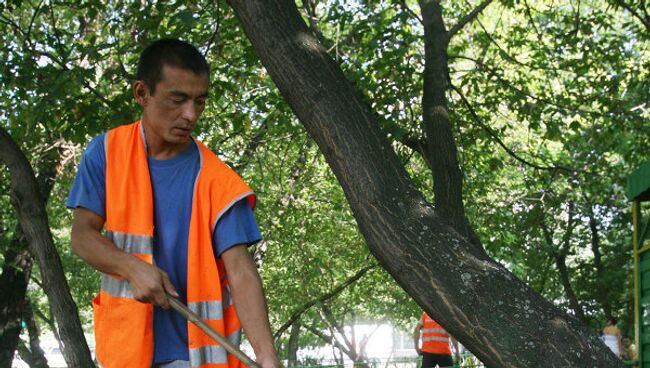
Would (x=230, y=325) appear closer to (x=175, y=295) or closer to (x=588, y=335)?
(x=175, y=295)

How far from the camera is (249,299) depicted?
2752 millimetres

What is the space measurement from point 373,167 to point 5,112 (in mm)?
5764

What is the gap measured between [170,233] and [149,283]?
293 millimetres

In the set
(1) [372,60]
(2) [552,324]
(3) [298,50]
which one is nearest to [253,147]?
(1) [372,60]

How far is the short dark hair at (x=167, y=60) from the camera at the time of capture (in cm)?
286

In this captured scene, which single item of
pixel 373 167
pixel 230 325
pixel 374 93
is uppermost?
pixel 374 93

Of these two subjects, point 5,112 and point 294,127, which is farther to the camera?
point 294,127

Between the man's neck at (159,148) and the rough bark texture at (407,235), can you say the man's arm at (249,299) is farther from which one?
the rough bark texture at (407,235)

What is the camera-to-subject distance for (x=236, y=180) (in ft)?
9.29

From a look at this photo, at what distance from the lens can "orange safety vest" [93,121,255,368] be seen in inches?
105

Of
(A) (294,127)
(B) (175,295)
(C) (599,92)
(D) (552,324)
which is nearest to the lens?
(B) (175,295)

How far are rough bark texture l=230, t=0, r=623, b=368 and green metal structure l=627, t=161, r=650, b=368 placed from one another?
4.85m

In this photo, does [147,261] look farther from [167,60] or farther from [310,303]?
[310,303]

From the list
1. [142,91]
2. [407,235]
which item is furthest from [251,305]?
[407,235]
